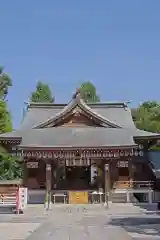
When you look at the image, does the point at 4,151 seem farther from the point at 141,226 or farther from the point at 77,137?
the point at 141,226

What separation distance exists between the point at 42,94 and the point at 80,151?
3599cm

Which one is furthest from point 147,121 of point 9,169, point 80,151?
point 80,151

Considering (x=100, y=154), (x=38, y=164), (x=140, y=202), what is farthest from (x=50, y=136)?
(x=140, y=202)

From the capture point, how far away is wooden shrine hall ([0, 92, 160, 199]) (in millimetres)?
25391

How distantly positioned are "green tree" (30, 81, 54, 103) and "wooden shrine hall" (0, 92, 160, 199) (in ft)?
96.5

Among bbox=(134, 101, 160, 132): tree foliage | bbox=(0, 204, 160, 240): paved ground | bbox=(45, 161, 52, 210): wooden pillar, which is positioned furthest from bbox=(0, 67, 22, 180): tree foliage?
bbox=(134, 101, 160, 132): tree foliage

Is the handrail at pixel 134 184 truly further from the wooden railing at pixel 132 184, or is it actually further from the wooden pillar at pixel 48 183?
the wooden pillar at pixel 48 183

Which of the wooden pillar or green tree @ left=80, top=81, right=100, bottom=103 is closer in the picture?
the wooden pillar

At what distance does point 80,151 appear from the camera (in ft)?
83.4

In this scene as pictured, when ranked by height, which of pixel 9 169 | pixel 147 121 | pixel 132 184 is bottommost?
pixel 132 184

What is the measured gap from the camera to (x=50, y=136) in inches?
1079

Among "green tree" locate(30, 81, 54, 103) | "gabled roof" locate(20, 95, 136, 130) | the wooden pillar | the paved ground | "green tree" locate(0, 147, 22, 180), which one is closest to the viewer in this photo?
the paved ground

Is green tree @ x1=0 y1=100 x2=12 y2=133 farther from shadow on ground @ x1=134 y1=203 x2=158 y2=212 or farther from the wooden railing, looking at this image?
shadow on ground @ x1=134 y1=203 x2=158 y2=212

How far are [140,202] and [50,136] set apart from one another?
300 inches
